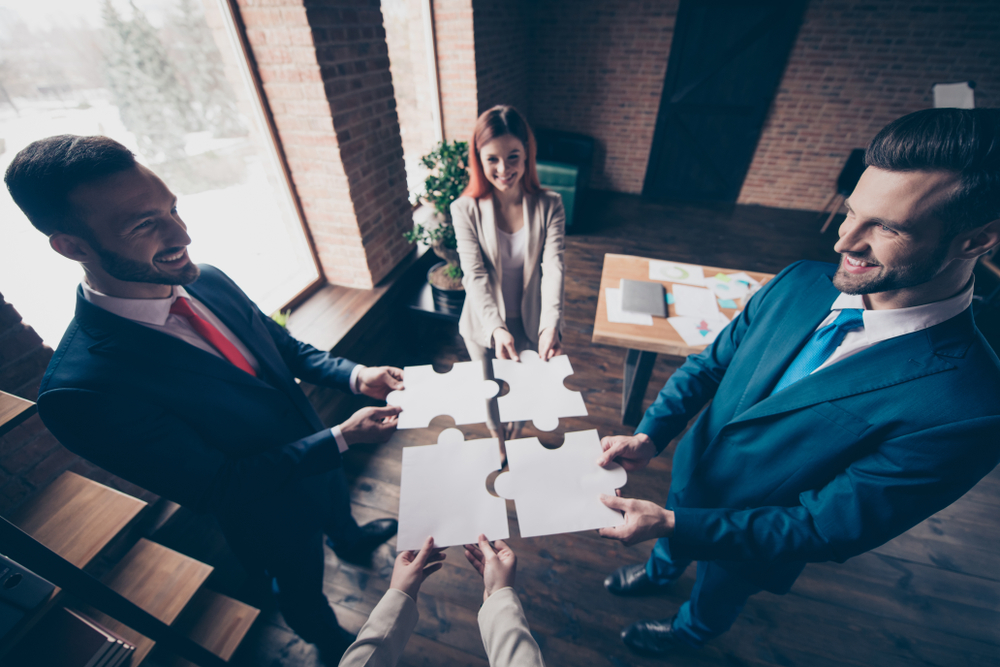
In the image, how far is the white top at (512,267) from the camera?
2064 mm

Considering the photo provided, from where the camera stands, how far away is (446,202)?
269 centimetres

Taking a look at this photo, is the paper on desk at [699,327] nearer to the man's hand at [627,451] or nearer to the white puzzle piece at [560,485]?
the man's hand at [627,451]

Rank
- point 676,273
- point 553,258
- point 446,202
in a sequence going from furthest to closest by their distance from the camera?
1. point 446,202
2. point 676,273
3. point 553,258

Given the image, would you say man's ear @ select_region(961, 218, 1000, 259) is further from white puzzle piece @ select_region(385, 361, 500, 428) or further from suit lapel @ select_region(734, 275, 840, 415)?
white puzzle piece @ select_region(385, 361, 500, 428)

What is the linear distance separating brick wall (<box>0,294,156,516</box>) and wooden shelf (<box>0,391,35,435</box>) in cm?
50

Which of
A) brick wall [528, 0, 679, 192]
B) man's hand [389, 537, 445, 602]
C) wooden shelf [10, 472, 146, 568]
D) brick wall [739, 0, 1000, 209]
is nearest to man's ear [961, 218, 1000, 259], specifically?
man's hand [389, 537, 445, 602]

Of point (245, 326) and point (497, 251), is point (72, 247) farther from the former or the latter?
point (497, 251)

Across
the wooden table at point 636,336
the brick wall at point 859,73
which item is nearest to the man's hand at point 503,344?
the wooden table at point 636,336

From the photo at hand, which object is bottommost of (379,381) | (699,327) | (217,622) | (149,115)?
(217,622)

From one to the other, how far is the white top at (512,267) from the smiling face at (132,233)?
4.32 feet

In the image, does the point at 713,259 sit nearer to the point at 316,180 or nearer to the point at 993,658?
the point at 993,658

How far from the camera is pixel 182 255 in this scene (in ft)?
3.79

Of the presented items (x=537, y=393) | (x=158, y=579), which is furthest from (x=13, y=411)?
(x=537, y=393)

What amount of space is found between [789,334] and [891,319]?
217 mm
